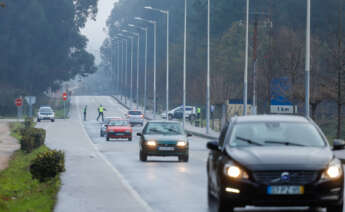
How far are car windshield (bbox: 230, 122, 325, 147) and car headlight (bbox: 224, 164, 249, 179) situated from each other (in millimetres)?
963

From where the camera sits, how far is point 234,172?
12.9 m

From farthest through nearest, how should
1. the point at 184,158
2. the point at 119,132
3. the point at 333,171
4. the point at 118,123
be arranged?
the point at 118,123 < the point at 119,132 < the point at 184,158 < the point at 333,171

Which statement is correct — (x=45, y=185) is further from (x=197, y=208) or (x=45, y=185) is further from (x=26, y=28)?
(x=26, y=28)

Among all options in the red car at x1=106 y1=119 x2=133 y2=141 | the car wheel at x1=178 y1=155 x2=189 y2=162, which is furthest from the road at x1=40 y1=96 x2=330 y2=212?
the red car at x1=106 y1=119 x2=133 y2=141

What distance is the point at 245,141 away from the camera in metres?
14.1

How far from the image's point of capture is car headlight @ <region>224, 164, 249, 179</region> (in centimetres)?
1280

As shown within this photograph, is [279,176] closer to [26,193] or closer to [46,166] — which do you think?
[26,193]

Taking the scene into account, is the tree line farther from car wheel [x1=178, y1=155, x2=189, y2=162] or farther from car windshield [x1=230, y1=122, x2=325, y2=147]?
car windshield [x1=230, y1=122, x2=325, y2=147]

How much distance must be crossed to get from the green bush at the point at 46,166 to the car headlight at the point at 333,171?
34.9 ft

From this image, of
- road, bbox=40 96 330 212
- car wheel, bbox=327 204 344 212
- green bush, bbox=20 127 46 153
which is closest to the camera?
car wheel, bbox=327 204 344 212

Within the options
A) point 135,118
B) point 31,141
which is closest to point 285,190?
point 31,141

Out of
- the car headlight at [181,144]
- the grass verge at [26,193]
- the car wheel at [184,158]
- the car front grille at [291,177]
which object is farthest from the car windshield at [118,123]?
the car front grille at [291,177]

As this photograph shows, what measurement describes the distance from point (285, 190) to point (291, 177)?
0.20 metres

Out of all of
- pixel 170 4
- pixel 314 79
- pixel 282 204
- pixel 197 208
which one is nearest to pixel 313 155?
pixel 282 204
